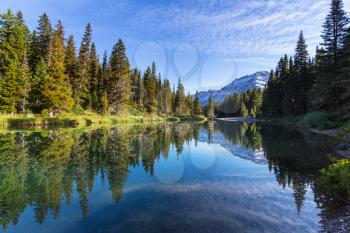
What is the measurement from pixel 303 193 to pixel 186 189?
4164 mm

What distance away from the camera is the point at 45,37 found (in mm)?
55469

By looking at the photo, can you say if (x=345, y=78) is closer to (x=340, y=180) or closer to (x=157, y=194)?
(x=340, y=180)

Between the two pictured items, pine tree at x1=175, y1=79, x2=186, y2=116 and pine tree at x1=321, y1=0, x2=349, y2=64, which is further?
pine tree at x1=175, y1=79, x2=186, y2=116

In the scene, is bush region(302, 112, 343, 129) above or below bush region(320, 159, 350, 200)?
above

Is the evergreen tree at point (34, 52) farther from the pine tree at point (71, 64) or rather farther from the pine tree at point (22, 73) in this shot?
the pine tree at point (71, 64)

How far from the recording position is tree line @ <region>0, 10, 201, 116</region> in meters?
43.0

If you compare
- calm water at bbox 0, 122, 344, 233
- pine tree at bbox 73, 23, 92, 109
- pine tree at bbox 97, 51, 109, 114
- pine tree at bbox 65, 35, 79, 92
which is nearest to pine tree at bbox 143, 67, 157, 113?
pine tree at bbox 97, 51, 109, 114

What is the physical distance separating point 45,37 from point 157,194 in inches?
2286

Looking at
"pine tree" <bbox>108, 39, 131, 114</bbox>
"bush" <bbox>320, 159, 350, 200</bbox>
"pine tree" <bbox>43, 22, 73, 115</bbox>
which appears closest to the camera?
"bush" <bbox>320, 159, 350, 200</bbox>

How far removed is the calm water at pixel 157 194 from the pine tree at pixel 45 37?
44516mm

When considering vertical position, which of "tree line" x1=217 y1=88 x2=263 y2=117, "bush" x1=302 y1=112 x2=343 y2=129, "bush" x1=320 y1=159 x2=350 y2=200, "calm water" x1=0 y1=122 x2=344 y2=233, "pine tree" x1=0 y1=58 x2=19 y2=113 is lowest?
"calm water" x1=0 y1=122 x2=344 y2=233

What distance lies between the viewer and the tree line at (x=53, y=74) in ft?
141

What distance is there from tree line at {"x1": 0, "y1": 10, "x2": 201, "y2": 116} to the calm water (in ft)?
103

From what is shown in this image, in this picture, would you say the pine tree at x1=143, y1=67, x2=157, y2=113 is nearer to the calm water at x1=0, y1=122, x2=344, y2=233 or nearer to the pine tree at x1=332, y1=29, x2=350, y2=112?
the pine tree at x1=332, y1=29, x2=350, y2=112
